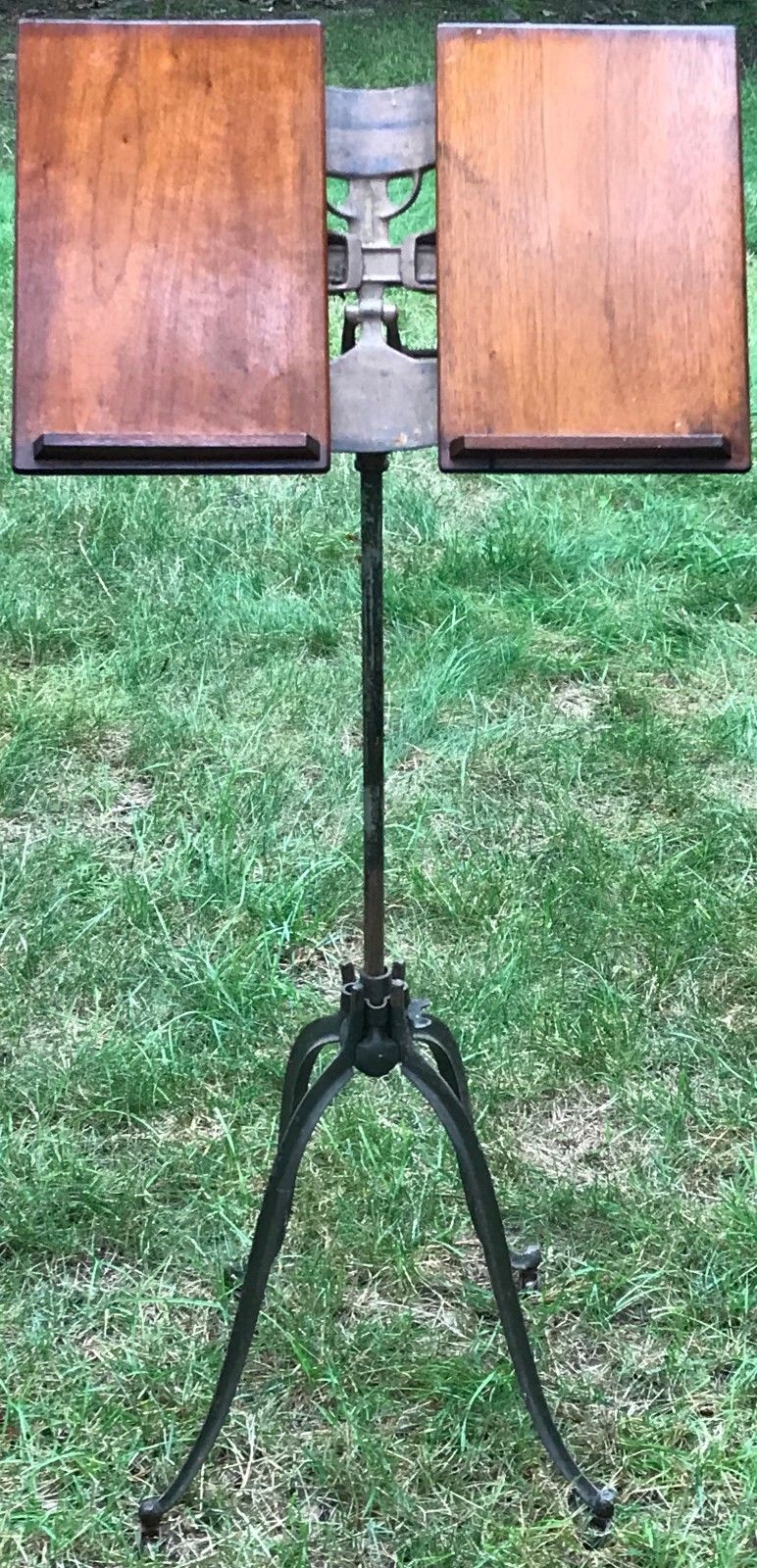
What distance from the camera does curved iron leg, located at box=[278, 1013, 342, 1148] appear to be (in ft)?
4.49

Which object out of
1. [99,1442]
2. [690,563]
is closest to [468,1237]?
[99,1442]

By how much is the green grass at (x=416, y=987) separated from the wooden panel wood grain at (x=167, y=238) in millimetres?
1104

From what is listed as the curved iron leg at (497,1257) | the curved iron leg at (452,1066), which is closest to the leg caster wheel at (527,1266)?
the curved iron leg at (452,1066)

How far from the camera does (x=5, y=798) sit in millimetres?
2613

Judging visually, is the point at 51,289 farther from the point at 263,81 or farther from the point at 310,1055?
the point at 310,1055

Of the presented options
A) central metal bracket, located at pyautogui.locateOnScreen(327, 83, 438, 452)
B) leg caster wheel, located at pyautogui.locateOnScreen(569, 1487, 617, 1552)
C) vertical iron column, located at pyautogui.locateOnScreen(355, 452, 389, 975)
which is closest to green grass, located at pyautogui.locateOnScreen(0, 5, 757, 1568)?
leg caster wheel, located at pyautogui.locateOnScreen(569, 1487, 617, 1552)

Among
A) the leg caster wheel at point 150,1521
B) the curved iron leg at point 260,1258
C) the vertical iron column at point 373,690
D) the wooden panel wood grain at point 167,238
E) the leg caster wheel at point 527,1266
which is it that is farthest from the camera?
the leg caster wheel at point 527,1266

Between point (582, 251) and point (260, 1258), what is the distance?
37.6 inches

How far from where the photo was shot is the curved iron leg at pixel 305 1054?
4.49 ft

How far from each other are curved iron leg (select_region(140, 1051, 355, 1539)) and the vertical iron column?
0.12m

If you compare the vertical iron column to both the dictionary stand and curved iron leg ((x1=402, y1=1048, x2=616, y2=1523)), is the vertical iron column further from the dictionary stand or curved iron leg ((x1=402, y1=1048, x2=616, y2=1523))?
curved iron leg ((x1=402, y1=1048, x2=616, y2=1523))

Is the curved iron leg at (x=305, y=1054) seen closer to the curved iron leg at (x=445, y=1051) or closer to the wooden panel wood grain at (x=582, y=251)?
the curved iron leg at (x=445, y=1051)

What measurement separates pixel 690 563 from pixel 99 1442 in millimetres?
2425

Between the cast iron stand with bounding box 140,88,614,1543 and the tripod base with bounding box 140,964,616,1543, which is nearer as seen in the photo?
the cast iron stand with bounding box 140,88,614,1543
